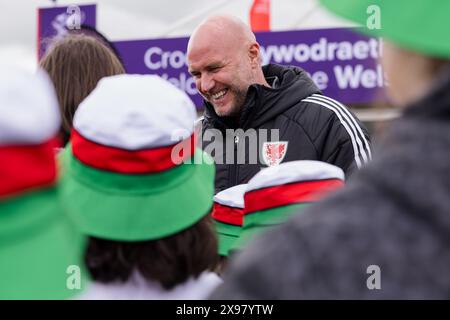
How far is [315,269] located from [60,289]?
38 cm

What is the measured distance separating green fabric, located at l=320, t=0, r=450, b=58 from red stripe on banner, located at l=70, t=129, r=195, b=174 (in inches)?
29.3

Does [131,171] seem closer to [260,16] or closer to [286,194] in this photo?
[286,194]

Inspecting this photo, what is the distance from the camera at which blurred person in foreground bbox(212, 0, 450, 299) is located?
2.26 feet

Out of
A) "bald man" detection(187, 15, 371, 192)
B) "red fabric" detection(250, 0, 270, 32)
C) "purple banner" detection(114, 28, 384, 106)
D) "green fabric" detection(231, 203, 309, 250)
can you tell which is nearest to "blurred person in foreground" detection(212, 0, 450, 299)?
"green fabric" detection(231, 203, 309, 250)

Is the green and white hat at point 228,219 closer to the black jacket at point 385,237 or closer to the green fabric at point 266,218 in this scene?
the green fabric at point 266,218

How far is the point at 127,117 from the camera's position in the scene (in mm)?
1449

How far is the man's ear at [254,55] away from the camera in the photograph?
3.70m

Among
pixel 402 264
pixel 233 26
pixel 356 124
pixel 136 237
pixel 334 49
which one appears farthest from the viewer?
pixel 334 49

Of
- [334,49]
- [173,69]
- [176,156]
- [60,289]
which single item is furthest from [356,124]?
[173,69]

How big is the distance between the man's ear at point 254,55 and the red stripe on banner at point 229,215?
159 centimetres

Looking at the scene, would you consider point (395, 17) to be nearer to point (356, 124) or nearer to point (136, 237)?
point (136, 237)

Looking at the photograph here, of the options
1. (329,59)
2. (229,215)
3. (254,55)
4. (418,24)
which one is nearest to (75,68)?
(229,215)

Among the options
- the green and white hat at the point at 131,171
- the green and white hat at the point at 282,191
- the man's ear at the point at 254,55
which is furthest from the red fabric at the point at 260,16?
the green and white hat at the point at 131,171

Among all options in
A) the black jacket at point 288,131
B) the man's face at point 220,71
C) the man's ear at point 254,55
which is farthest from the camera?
the man's ear at point 254,55
